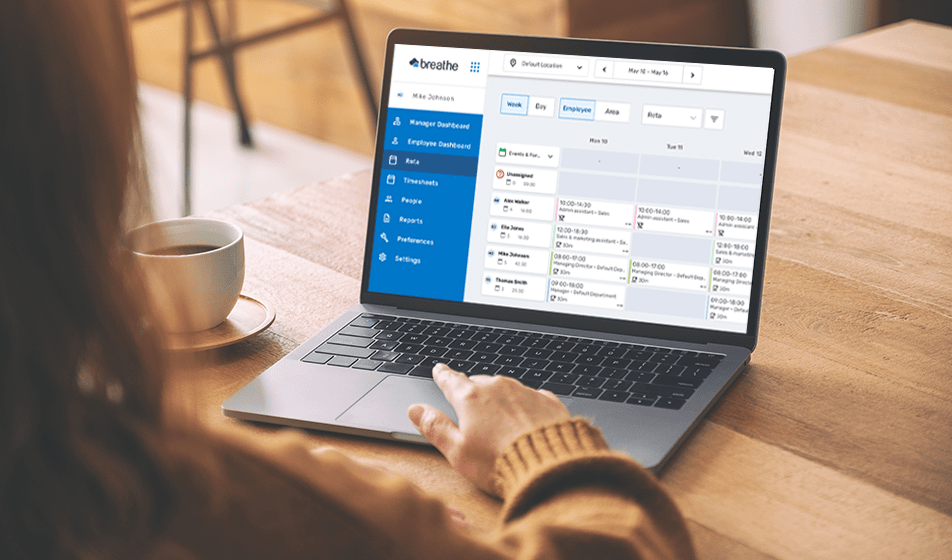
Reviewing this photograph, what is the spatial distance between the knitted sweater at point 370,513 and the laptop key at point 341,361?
255 mm

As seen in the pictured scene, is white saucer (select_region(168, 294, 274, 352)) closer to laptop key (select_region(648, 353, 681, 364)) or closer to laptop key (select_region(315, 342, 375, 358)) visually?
laptop key (select_region(315, 342, 375, 358))

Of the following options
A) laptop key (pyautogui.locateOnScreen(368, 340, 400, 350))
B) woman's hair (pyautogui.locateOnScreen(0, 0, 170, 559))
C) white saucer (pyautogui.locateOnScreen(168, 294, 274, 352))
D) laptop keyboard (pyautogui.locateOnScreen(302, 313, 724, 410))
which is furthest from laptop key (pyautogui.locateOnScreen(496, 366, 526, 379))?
woman's hair (pyautogui.locateOnScreen(0, 0, 170, 559))

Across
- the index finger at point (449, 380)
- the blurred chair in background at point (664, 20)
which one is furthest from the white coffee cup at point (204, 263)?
the blurred chair in background at point (664, 20)

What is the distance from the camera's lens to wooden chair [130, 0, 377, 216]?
2.39 metres

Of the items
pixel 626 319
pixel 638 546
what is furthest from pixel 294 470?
pixel 626 319

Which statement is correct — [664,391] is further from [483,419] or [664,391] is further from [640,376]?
[483,419]

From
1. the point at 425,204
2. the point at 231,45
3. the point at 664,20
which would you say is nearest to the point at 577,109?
the point at 425,204

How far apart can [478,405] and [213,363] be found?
282 millimetres

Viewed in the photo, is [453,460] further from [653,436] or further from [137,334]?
[137,334]

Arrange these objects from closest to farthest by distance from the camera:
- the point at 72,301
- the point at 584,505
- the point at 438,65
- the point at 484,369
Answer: the point at 72,301 < the point at 584,505 < the point at 484,369 < the point at 438,65

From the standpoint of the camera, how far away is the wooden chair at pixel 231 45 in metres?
2.39

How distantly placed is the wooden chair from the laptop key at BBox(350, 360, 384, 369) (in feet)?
5.22

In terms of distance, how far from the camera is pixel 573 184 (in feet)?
2.70

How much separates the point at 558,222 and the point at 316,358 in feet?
0.86
